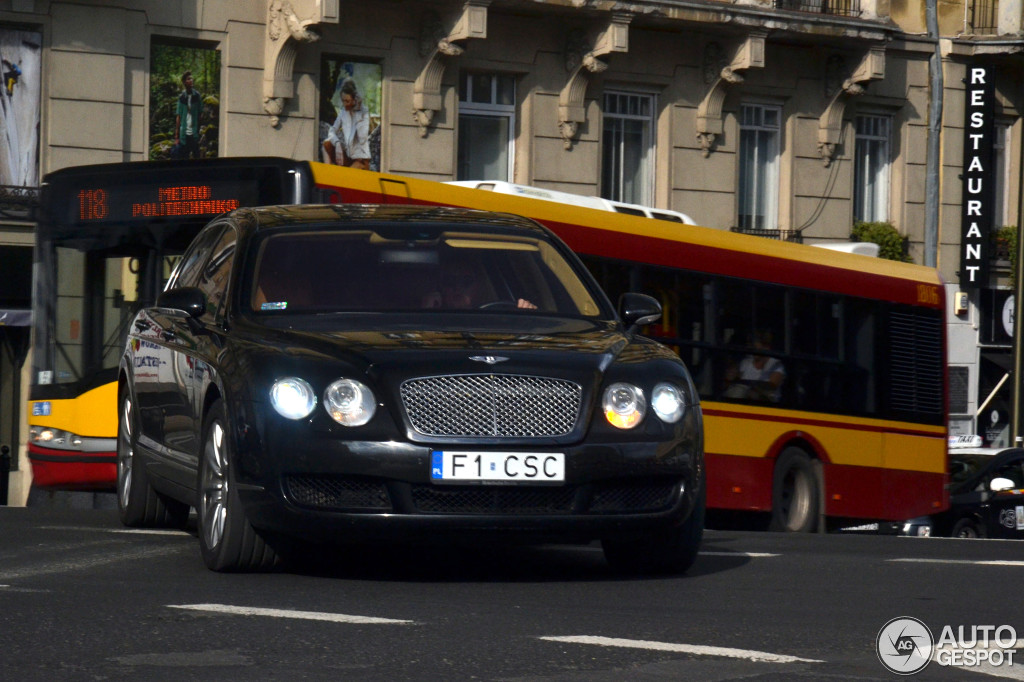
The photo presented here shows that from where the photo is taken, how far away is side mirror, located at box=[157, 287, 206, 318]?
8633mm

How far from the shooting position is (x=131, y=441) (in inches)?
419

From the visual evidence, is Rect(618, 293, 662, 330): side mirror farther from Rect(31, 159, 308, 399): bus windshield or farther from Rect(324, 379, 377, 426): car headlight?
Rect(31, 159, 308, 399): bus windshield

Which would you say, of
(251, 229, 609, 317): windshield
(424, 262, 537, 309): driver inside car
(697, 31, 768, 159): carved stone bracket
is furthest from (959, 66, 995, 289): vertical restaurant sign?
(424, 262, 537, 309): driver inside car

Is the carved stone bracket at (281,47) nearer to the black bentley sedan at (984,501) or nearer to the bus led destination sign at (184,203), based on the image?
the black bentley sedan at (984,501)

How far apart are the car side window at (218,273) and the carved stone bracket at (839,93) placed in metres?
22.5

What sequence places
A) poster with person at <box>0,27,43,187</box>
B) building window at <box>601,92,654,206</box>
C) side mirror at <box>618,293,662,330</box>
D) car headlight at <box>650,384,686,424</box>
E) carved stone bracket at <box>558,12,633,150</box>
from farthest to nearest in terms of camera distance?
building window at <box>601,92,654,206</box> → carved stone bracket at <box>558,12,633,150</box> → poster with person at <box>0,27,43,187</box> → side mirror at <box>618,293,662,330</box> → car headlight at <box>650,384,686,424</box>

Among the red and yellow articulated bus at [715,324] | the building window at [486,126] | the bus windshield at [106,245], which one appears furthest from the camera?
the building window at [486,126]

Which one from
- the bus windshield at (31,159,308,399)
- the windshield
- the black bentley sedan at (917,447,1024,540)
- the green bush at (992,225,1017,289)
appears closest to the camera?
the windshield

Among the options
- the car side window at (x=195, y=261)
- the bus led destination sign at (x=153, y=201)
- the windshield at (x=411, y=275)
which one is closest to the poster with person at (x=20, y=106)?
the bus led destination sign at (x=153, y=201)

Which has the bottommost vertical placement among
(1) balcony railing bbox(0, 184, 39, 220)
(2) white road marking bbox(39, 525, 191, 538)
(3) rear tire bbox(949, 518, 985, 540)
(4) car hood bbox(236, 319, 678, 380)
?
(3) rear tire bbox(949, 518, 985, 540)

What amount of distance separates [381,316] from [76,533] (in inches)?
111

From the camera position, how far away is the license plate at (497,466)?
24.5ft
